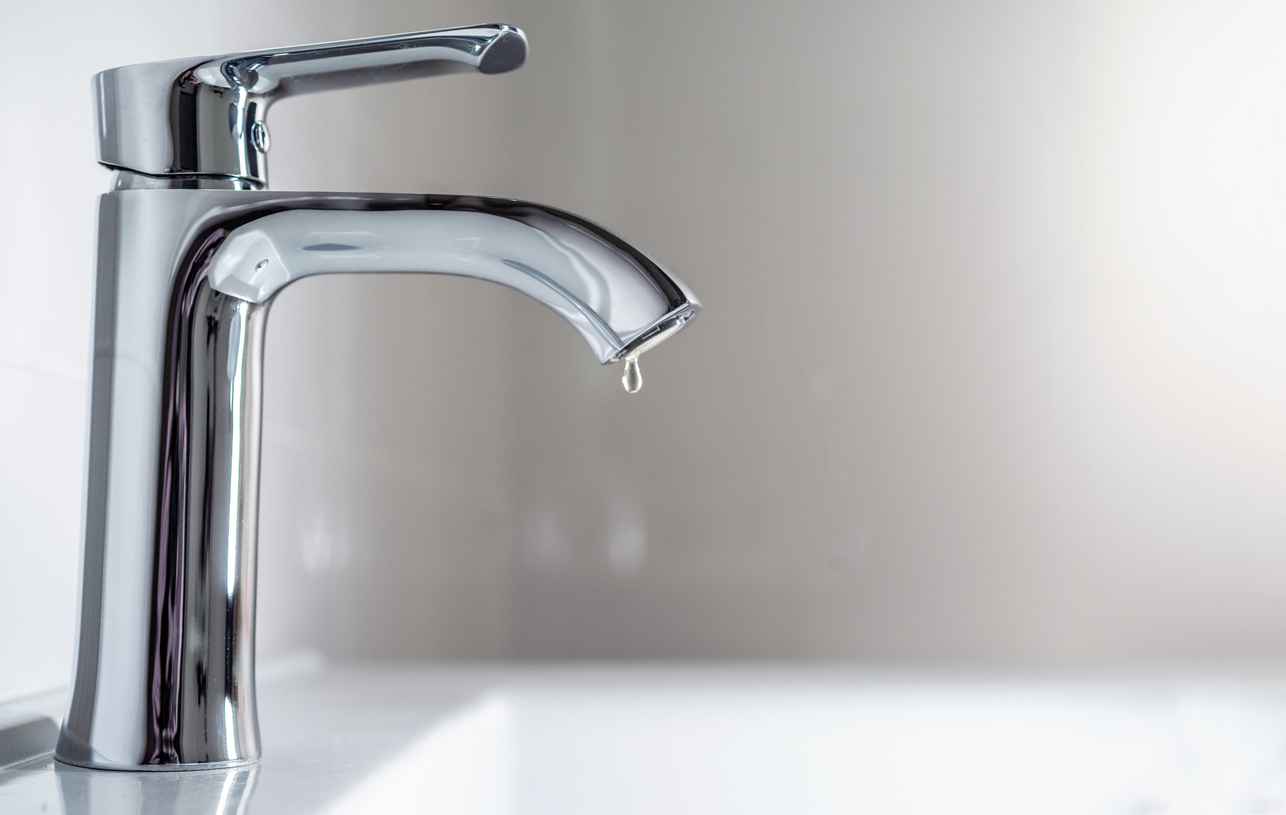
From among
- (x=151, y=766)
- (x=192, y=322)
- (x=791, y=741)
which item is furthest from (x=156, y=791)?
(x=791, y=741)

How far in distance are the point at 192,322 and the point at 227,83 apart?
8 cm

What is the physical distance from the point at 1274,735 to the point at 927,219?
475 mm

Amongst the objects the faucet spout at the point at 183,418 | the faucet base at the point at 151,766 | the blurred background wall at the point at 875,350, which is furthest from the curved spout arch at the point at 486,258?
the blurred background wall at the point at 875,350

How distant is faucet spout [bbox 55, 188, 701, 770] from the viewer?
42 centimetres

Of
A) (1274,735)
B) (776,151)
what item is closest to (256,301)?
(1274,735)

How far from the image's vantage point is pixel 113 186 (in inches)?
17.6

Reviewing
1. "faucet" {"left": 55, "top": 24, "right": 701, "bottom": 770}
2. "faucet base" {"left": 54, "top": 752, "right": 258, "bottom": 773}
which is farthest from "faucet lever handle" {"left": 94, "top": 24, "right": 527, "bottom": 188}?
"faucet base" {"left": 54, "top": 752, "right": 258, "bottom": 773}

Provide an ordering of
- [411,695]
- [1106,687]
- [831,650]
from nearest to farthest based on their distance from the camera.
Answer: [411,695] → [1106,687] → [831,650]

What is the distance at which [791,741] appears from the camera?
0.70 meters

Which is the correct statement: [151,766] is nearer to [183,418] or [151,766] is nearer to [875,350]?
[183,418]

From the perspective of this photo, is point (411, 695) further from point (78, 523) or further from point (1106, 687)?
point (1106, 687)

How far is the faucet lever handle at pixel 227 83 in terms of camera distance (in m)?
0.42

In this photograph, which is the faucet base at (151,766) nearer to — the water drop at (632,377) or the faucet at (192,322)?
the faucet at (192,322)

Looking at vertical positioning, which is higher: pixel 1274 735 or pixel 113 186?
pixel 113 186
